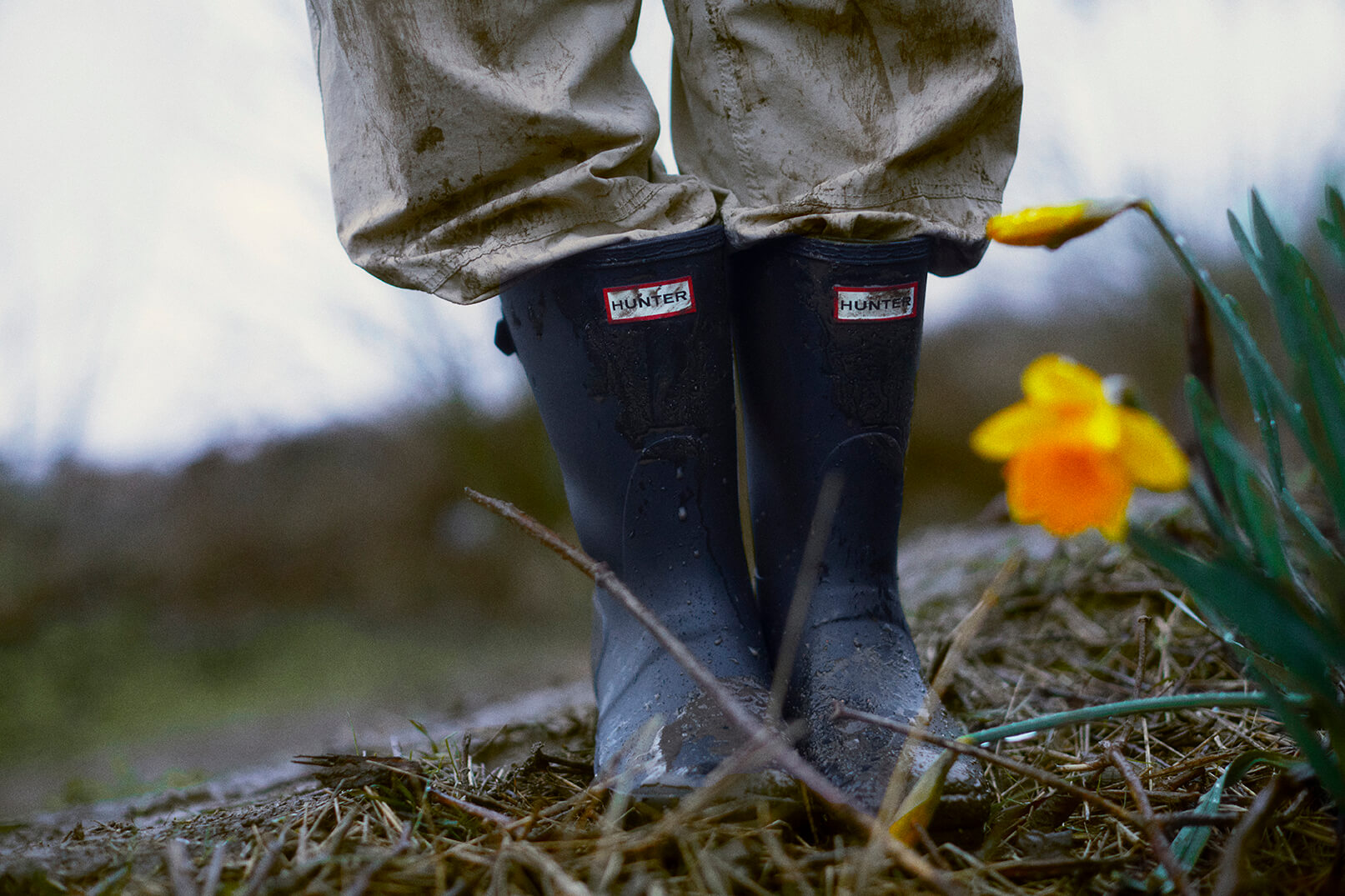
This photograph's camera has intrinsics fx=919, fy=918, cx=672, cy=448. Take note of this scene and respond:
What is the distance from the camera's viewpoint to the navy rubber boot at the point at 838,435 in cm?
87

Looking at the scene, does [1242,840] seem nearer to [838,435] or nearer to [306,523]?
[838,435]

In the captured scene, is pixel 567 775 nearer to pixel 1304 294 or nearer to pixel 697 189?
pixel 697 189

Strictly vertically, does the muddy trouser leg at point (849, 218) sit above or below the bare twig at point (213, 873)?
above

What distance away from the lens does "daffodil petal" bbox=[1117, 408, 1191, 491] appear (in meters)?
0.45

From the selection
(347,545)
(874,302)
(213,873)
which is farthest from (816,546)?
(347,545)

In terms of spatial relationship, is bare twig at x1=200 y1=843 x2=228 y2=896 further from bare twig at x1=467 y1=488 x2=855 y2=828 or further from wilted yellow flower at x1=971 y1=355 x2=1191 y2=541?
wilted yellow flower at x1=971 y1=355 x2=1191 y2=541

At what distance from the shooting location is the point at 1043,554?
186 centimetres

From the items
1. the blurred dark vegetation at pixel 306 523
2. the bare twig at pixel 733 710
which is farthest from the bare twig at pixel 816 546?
the blurred dark vegetation at pixel 306 523

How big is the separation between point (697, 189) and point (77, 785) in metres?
1.62

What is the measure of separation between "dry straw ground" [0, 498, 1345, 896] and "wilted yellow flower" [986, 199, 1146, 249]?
0.31m

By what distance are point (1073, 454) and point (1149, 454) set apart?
1.4 inches

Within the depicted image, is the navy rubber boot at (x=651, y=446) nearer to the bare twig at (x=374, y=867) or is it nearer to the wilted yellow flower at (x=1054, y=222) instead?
the bare twig at (x=374, y=867)

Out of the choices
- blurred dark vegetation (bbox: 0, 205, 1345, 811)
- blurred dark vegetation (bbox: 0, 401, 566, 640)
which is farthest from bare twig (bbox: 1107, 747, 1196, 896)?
blurred dark vegetation (bbox: 0, 401, 566, 640)

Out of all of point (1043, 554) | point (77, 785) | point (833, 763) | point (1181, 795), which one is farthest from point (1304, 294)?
point (77, 785)
